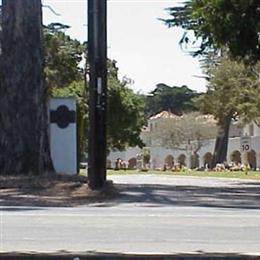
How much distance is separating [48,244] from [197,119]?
93.7 meters

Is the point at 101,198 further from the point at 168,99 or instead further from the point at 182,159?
the point at 168,99

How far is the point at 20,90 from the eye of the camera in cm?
2614

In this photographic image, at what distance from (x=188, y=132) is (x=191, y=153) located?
125 inches

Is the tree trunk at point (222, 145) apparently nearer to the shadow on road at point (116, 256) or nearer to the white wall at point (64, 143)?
the white wall at point (64, 143)

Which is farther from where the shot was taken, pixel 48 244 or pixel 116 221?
pixel 116 221

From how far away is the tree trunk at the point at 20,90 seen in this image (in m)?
26.0

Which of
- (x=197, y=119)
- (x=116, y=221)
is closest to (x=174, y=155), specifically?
(x=197, y=119)

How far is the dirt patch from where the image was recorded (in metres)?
21.3

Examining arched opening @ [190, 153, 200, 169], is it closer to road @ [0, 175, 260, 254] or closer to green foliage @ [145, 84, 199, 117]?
green foliage @ [145, 84, 199, 117]

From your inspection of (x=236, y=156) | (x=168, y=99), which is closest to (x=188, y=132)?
(x=236, y=156)

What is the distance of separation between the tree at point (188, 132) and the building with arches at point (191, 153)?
2.65 feet

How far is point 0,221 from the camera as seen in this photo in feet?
52.6

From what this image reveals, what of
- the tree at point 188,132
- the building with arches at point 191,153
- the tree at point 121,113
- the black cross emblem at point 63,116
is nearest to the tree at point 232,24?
the black cross emblem at point 63,116

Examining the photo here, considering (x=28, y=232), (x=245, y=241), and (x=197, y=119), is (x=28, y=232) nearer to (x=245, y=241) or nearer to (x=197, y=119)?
(x=245, y=241)
